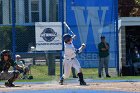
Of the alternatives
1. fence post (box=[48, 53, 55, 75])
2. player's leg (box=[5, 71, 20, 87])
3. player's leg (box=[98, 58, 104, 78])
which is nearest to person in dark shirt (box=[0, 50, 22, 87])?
player's leg (box=[5, 71, 20, 87])

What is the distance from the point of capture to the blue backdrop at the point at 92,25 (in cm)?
2305

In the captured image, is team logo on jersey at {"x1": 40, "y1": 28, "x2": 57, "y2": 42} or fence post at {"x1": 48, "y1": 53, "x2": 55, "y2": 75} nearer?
team logo on jersey at {"x1": 40, "y1": 28, "x2": 57, "y2": 42}

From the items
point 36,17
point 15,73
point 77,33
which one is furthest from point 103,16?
point 15,73

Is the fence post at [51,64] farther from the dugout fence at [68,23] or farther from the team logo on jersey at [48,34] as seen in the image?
the team logo on jersey at [48,34]

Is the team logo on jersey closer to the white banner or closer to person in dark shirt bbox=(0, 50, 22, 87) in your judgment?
the white banner

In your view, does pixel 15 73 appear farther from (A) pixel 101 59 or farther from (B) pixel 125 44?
(B) pixel 125 44

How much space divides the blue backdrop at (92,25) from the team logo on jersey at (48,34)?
118cm

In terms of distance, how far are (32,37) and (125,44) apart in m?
5.02

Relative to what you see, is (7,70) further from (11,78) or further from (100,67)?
(100,67)

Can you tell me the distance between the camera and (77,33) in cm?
2302

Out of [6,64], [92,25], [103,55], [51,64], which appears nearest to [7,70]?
[6,64]

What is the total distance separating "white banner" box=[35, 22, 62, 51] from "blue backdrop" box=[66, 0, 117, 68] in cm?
108

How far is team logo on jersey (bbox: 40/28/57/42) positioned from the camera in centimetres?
2216

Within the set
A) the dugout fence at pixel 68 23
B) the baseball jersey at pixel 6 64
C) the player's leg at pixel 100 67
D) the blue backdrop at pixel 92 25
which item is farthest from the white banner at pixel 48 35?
the baseball jersey at pixel 6 64
